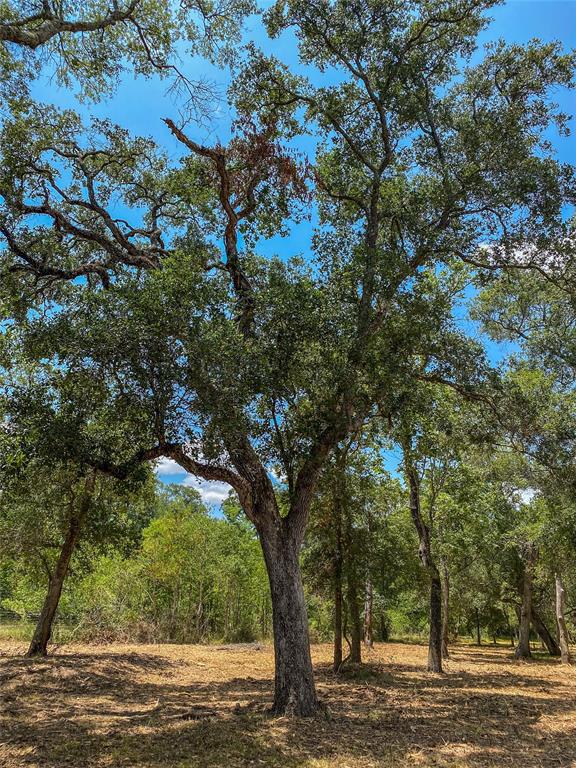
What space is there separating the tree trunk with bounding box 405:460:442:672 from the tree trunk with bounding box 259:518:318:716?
254 inches

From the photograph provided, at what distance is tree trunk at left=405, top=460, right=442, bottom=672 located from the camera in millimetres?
14391

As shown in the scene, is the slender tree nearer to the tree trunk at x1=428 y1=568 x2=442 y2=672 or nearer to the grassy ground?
the grassy ground

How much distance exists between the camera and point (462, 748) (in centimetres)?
639

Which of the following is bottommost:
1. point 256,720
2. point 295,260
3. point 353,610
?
point 256,720

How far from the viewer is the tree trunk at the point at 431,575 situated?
14.4 meters

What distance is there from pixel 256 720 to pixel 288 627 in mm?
1256

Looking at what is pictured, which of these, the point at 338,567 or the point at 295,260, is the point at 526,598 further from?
the point at 295,260

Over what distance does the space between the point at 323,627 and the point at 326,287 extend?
18.1 metres

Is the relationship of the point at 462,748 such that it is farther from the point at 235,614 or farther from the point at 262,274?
the point at 235,614

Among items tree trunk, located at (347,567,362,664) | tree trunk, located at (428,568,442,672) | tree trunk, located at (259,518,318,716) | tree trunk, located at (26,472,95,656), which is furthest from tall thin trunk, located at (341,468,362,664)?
tree trunk, located at (26,472,95,656)

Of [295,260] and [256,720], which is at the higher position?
[295,260]

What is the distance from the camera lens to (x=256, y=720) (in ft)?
23.9

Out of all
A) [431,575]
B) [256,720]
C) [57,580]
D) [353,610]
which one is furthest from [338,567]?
[57,580]

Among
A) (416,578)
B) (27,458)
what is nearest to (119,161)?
(27,458)
